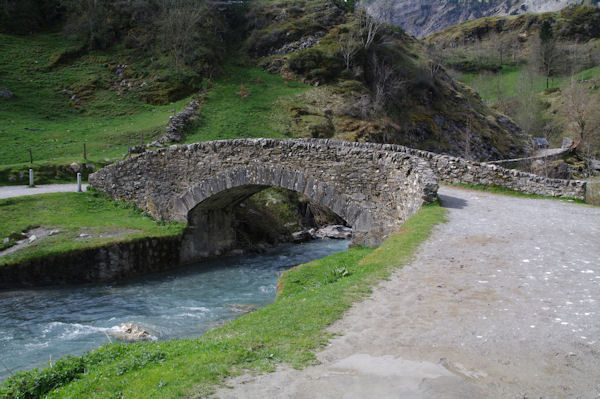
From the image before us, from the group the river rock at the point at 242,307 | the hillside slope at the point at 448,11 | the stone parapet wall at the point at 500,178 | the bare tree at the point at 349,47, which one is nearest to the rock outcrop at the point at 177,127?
the river rock at the point at 242,307

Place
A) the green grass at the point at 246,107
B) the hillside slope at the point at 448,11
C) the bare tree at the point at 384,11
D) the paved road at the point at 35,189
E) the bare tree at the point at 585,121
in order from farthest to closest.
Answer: the hillside slope at the point at 448,11
the bare tree at the point at 384,11
the bare tree at the point at 585,121
the green grass at the point at 246,107
the paved road at the point at 35,189

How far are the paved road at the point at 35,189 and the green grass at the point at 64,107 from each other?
293 cm

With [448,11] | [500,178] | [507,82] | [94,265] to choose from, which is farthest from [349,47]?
[448,11]

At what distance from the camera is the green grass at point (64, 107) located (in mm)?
26703

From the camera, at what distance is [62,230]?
16359mm

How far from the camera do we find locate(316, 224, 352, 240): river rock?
25.5 meters

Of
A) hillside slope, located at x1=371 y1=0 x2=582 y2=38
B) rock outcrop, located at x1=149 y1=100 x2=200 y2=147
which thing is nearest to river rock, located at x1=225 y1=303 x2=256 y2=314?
rock outcrop, located at x1=149 y1=100 x2=200 y2=147

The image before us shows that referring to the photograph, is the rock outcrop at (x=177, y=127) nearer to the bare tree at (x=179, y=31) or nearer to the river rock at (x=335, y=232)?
the bare tree at (x=179, y=31)

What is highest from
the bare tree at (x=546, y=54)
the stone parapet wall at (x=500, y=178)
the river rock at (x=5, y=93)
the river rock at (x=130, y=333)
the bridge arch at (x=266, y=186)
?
the bare tree at (x=546, y=54)

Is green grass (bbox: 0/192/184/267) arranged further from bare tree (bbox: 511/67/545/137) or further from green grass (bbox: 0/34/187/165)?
bare tree (bbox: 511/67/545/137)

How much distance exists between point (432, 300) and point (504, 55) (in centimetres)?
11009

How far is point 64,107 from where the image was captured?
3453 cm

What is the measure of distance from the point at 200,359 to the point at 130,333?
21.4 ft

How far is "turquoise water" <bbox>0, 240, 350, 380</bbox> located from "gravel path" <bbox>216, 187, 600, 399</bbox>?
622 cm
